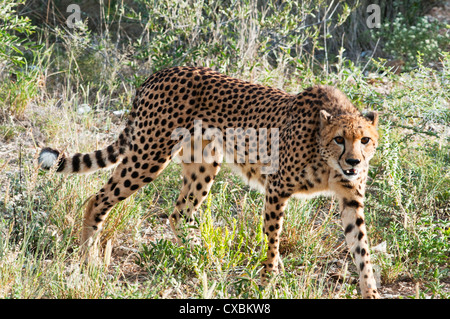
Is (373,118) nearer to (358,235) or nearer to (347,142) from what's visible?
(347,142)

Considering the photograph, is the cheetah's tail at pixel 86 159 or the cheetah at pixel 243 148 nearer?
the cheetah at pixel 243 148

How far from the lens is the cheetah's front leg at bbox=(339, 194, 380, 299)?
3.21 m

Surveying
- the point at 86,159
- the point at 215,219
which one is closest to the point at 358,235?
the point at 215,219

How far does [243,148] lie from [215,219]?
2.28ft

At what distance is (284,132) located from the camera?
351 centimetres

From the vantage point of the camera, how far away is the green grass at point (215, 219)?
309 centimetres

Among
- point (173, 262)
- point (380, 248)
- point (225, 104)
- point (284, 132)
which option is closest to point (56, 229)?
A: point (173, 262)

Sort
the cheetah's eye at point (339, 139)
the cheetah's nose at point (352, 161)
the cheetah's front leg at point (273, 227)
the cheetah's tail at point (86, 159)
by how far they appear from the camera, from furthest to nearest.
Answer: the cheetah's tail at point (86, 159) < the cheetah's front leg at point (273, 227) < the cheetah's eye at point (339, 139) < the cheetah's nose at point (352, 161)

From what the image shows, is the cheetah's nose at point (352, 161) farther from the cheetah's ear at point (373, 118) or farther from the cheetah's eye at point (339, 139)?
the cheetah's ear at point (373, 118)

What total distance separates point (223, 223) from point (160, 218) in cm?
59

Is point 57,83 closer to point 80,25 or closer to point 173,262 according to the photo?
point 80,25

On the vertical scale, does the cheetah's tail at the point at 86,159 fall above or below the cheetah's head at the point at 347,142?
below

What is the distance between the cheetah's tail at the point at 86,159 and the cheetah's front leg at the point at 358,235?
1.37 m

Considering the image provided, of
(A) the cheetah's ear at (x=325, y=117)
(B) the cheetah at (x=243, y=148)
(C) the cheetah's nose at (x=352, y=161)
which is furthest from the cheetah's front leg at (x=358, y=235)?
(A) the cheetah's ear at (x=325, y=117)
